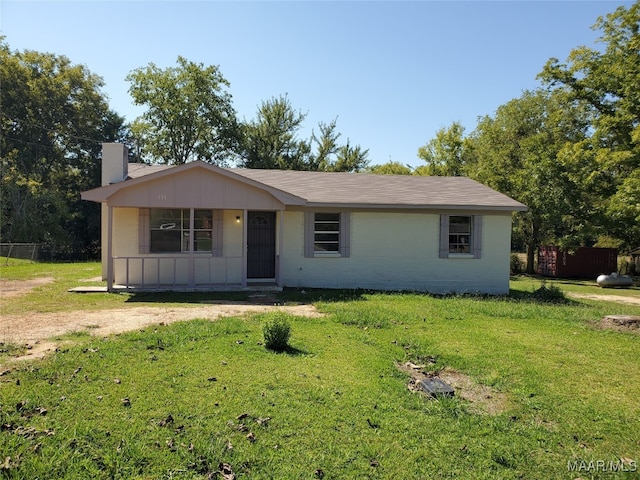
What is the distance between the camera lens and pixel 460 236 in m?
14.3

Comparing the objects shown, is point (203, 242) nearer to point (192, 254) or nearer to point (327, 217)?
point (192, 254)

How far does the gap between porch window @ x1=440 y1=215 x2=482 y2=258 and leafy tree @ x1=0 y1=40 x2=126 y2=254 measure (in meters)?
25.1

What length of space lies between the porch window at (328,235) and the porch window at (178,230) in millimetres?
2864

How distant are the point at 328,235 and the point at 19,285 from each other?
9.16m

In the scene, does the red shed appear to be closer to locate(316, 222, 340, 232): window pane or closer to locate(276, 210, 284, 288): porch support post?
locate(316, 222, 340, 232): window pane

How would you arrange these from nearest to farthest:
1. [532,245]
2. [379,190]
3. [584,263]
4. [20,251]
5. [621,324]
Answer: [621,324]
[379,190]
[20,251]
[584,263]
[532,245]

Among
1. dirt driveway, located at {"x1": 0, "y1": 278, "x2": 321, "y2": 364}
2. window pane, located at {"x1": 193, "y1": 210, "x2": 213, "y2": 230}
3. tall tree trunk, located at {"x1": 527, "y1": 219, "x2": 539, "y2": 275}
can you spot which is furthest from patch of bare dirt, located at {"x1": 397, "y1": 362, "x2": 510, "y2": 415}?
tall tree trunk, located at {"x1": 527, "y1": 219, "x2": 539, "y2": 275}

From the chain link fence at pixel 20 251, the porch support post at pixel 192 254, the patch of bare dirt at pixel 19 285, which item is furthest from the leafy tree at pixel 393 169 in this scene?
the patch of bare dirt at pixel 19 285

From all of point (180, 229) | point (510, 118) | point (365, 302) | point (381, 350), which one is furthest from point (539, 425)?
point (510, 118)

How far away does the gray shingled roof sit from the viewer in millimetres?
13516

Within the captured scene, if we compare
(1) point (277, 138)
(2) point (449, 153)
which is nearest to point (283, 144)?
(1) point (277, 138)

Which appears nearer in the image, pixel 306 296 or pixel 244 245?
pixel 306 296

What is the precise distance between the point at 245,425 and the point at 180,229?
955cm

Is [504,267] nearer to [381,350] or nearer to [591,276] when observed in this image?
[381,350]
